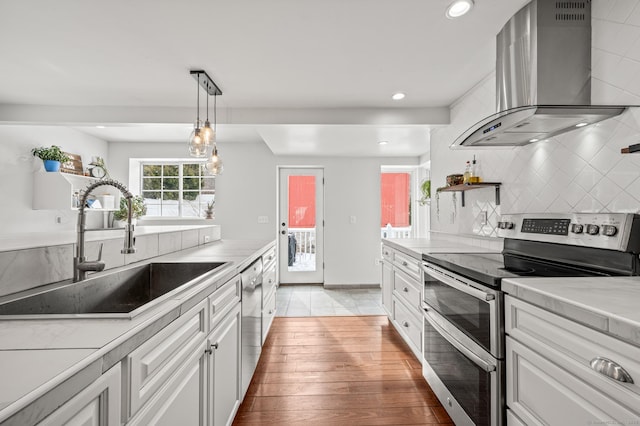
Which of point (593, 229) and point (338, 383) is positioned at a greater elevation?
point (593, 229)

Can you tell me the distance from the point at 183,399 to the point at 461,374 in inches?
52.6

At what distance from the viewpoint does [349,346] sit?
2684mm

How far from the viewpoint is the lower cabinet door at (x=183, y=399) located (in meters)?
0.80

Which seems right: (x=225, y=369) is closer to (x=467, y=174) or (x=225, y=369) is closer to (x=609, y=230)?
(x=609, y=230)

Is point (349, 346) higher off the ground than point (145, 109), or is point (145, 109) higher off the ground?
point (145, 109)

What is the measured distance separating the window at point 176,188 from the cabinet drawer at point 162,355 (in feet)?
13.5

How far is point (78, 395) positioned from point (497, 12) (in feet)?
7.69

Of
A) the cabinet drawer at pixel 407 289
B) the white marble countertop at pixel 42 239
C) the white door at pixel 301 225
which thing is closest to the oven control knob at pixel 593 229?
the cabinet drawer at pixel 407 289

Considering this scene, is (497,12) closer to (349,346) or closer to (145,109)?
(349,346)

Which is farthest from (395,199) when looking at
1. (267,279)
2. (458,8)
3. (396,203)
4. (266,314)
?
(458,8)

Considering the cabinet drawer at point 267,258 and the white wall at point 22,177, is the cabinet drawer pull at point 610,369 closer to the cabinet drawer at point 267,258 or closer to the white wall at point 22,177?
the cabinet drawer at point 267,258

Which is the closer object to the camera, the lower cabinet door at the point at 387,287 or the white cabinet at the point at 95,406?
the white cabinet at the point at 95,406

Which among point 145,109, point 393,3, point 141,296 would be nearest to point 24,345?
point 141,296

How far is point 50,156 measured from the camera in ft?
11.4
